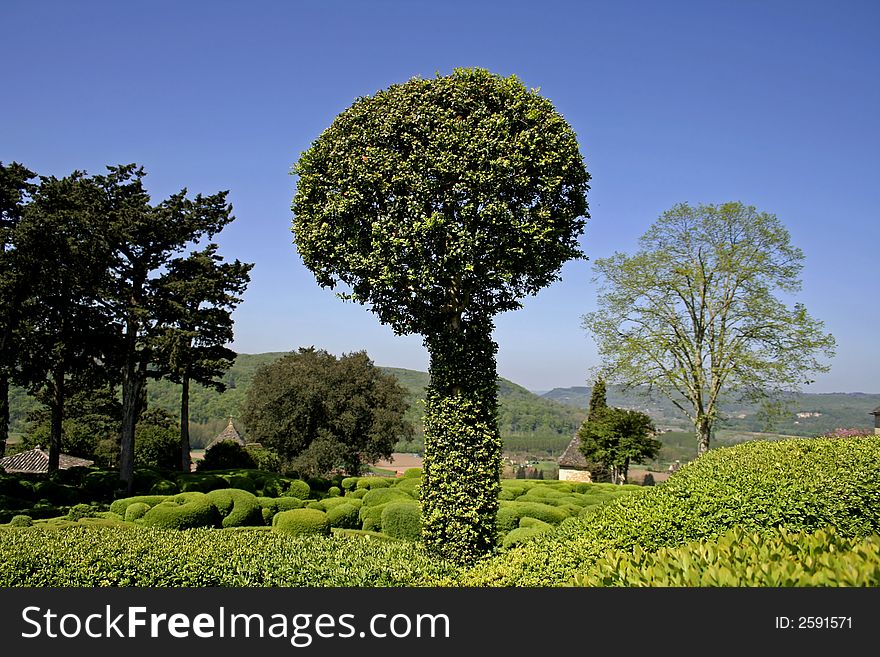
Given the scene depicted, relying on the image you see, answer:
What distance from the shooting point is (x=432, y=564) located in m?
8.45

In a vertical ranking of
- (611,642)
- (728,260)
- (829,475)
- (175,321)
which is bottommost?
(611,642)

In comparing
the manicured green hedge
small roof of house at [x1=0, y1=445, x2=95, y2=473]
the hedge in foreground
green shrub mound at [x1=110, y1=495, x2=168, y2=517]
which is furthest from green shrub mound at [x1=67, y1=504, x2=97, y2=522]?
small roof of house at [x1=0, y1=445, x2=95, y2=473]

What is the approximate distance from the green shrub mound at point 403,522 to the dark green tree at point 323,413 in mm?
18307

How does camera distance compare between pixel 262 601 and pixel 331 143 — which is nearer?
pixel 262 601

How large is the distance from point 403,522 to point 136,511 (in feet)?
26.1

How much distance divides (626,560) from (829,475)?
153 inches

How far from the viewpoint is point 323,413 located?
33.2 metres

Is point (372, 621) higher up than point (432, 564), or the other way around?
point (372, 621)

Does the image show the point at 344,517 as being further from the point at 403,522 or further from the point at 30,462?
the point at 30,462

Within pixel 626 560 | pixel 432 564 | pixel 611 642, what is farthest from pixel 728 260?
pixel 611 642

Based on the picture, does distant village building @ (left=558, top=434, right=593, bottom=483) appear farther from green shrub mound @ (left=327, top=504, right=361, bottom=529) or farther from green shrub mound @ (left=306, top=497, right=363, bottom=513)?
green shrub mound @ (left=327, top=504, right=361, bottom=529)

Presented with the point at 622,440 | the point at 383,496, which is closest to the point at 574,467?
the point at 622,440

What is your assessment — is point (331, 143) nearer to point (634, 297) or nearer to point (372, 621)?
point (372, 621)

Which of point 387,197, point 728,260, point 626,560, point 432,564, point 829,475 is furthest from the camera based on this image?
point 728,260
